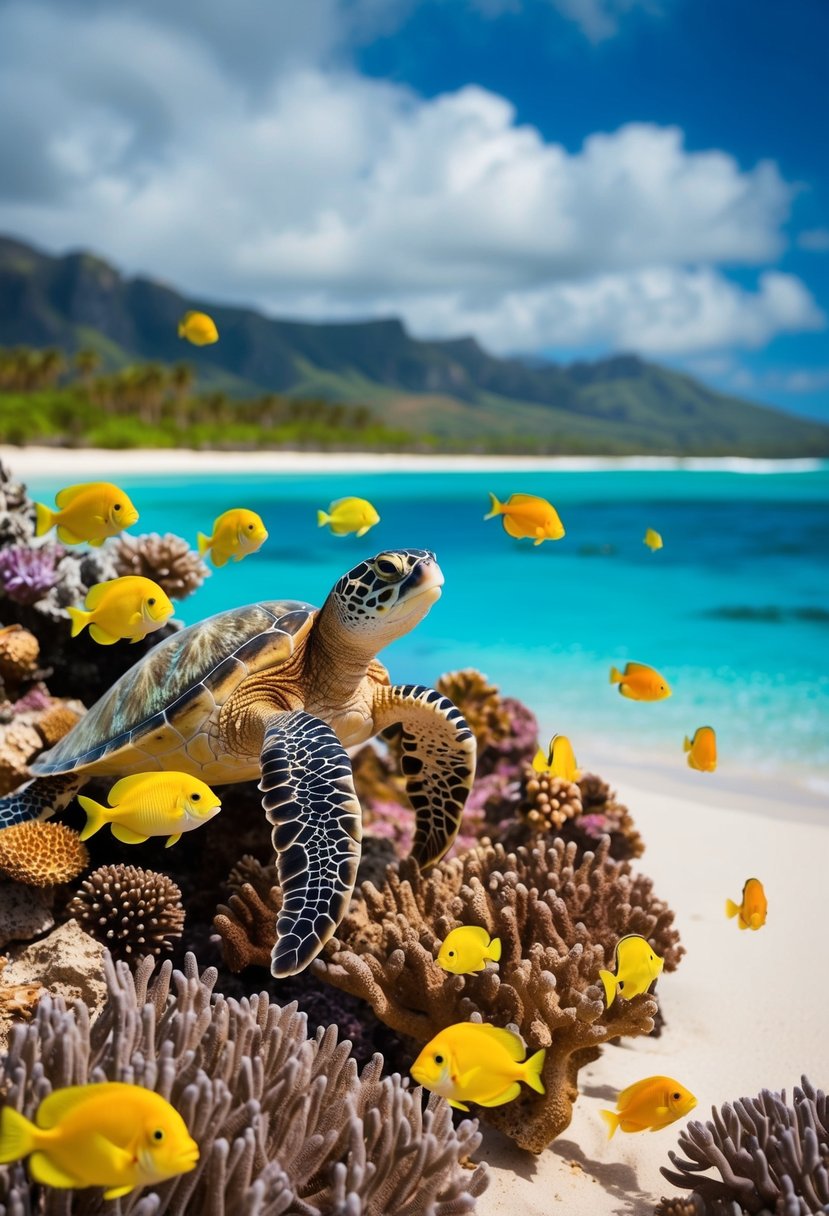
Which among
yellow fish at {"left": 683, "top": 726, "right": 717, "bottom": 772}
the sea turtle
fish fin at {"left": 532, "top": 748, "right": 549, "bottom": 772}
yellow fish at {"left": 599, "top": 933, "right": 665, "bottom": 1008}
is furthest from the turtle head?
yellow fish at {"left": 683, "top": 726, "right": 717, "bottom": 772}

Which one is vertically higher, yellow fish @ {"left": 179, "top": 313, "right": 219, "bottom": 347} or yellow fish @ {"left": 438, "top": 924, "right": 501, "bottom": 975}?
yellow fish @ {"left": 179, "top": 313, "right": 219, "bottom": 347}

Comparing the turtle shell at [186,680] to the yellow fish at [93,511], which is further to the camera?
the yellow fish at [93,511]

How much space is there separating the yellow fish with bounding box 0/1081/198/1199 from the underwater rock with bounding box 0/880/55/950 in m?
1.44

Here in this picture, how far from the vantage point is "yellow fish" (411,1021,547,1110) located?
1641 mm

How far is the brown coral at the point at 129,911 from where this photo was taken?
2.54 meters

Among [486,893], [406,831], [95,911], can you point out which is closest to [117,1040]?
[95,911]

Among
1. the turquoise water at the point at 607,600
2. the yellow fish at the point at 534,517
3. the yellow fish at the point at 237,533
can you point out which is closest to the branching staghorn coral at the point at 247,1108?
the yellow fish at the point at 237,533

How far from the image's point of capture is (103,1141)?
1.25 meters

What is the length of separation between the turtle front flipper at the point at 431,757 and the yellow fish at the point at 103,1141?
1.84 m

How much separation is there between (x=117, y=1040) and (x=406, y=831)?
2608 millimetres

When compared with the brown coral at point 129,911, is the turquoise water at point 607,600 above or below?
above

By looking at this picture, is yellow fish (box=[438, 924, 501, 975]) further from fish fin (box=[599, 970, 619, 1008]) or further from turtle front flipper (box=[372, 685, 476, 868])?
turtle front flipper (box=[372, 685, 476, 868])

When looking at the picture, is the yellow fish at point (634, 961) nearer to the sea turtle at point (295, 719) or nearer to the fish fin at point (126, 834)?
the sea turtle at point (295, 719)

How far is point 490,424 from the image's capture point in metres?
184
